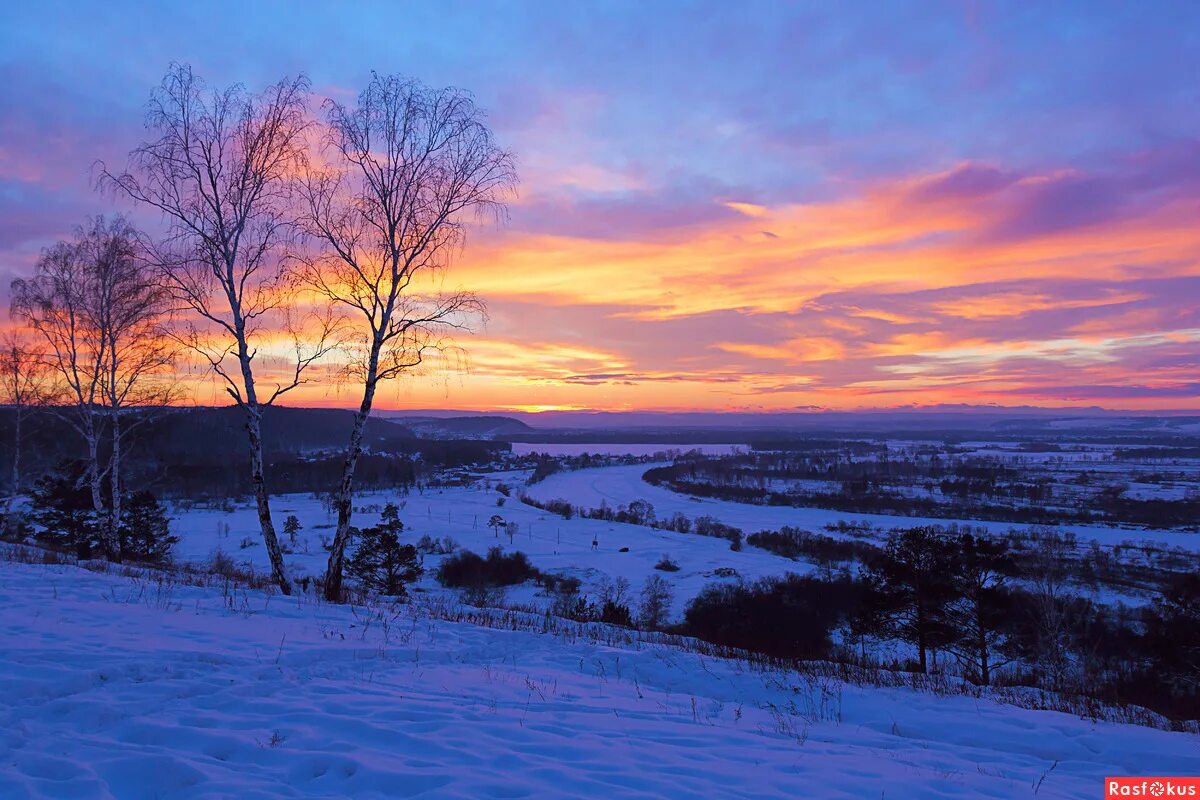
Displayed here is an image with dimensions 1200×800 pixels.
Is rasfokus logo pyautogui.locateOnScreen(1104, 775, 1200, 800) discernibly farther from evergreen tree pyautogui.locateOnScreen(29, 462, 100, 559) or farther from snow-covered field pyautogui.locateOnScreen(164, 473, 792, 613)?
snow-covered field pyautogui.locateOnScreen(164, 473, 792, 613)

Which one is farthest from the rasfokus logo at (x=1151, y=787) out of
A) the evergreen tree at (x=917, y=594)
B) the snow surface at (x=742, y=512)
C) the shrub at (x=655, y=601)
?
the snow surface at (x=742, y=512)

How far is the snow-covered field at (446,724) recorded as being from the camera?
4.32 m

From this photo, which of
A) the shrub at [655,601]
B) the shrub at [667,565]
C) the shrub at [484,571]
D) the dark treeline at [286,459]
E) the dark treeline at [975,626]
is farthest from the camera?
the dark treeline at [286,459]

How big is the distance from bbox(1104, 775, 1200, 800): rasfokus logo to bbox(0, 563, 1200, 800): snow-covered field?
0.13 metres

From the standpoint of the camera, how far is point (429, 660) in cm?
841

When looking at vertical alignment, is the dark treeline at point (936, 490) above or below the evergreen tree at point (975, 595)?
below

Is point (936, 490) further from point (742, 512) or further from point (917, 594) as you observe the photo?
point (917, 594)

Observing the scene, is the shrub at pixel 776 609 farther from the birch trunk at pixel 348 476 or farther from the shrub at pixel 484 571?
the birch trunk at pixel 348 476

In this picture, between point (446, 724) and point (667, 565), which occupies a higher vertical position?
point (446, 724)

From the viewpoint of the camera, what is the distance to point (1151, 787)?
18.9 ft

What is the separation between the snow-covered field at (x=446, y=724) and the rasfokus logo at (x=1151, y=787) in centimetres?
13

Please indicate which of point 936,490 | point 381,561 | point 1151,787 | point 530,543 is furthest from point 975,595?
point 936,490

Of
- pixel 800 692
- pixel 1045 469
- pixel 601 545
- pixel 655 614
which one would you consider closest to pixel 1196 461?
pixel 1045 469

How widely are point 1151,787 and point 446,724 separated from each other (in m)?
6.66
